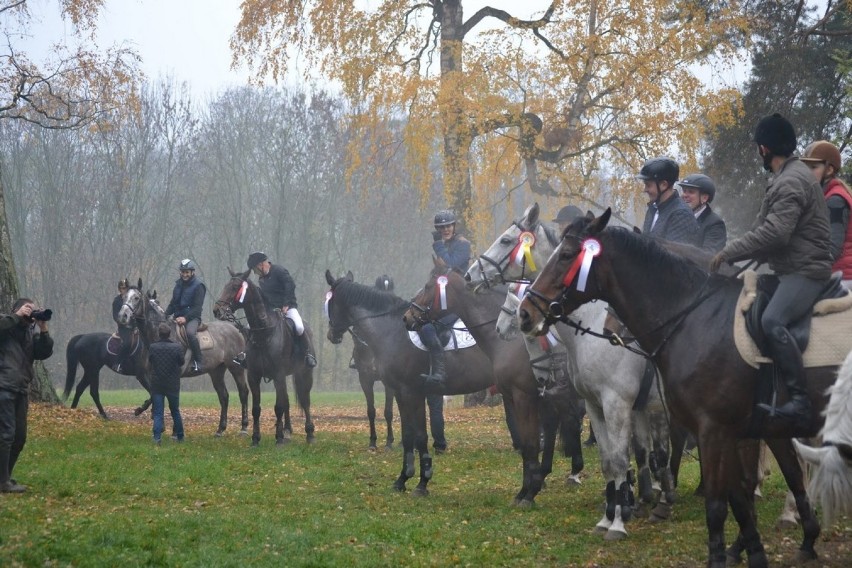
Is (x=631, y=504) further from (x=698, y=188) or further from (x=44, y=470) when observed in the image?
(x=44, y=470)

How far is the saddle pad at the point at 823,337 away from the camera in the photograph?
621cm

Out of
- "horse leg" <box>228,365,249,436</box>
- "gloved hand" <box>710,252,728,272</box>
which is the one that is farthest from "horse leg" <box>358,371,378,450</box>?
"gloved hand" <box>710,252,728,272</box>

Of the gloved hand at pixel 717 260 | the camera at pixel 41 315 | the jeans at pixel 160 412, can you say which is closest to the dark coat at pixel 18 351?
the camera at pixel 41 315

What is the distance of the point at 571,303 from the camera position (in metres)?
6.97

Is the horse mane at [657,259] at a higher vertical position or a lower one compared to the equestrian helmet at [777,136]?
lower

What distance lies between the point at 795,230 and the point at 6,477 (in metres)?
8.21

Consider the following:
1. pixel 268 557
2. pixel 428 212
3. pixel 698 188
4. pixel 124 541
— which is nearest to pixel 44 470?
pixel 124 541

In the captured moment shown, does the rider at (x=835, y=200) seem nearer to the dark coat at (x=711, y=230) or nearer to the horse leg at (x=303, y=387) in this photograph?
the dark coat at (x=711, y=230)

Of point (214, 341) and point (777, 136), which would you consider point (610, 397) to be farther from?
point (214, 341)

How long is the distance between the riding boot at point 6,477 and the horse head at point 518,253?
17.1 ft

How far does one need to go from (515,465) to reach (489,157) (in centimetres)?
1103

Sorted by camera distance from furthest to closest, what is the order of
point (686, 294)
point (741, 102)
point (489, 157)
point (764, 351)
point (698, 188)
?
1. point (489, 157)
2. point (741, 102)
3. point (698, 188)
4. point (686, 294)
5. point (764, 351)

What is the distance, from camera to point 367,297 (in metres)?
12.5

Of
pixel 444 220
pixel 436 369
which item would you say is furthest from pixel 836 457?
pixel 444 220
